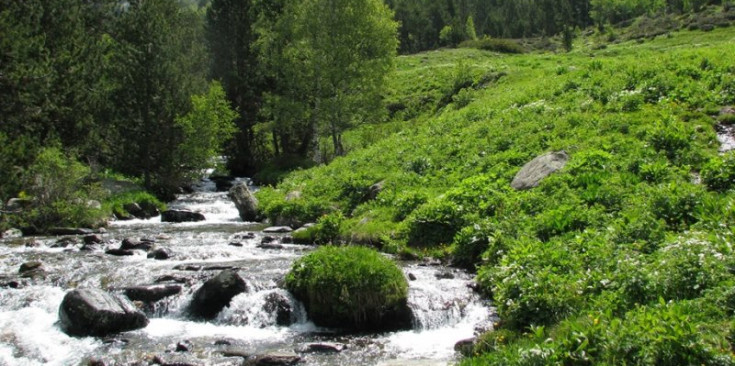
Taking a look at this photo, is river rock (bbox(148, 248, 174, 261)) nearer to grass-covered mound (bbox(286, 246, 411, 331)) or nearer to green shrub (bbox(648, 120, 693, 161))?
grass-covered mound (bbox(286, 246, 411, 331))

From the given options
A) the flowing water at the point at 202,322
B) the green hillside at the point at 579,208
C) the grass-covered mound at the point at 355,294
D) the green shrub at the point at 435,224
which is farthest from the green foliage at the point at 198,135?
the grass-covered mound at the point at 355,294

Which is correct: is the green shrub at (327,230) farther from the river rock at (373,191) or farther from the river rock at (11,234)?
the river rock at (11,234)

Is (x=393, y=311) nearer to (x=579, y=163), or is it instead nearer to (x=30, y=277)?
(x=579, y=163)

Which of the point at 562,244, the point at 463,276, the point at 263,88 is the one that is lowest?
the point at 463,276

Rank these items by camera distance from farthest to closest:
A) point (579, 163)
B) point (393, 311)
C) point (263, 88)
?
1. point (263, 88)
2. point (579, 163)
3. point (393, 311)

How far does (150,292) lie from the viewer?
13.7 m

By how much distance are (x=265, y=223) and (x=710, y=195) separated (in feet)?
58.3

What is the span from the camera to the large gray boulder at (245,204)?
27.1m

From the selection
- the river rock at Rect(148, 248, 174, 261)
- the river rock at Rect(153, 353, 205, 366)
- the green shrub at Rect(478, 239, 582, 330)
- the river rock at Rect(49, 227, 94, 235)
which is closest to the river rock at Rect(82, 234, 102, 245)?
the river rock at Rect(49, 227, 94, 235)

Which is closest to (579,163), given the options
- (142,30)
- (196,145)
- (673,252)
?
(673,252)

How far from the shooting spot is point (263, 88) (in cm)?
4503

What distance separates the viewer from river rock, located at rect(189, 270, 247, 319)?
13.2 m

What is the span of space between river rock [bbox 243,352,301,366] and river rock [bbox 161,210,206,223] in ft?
58.4

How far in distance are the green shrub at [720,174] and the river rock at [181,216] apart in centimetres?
2072
